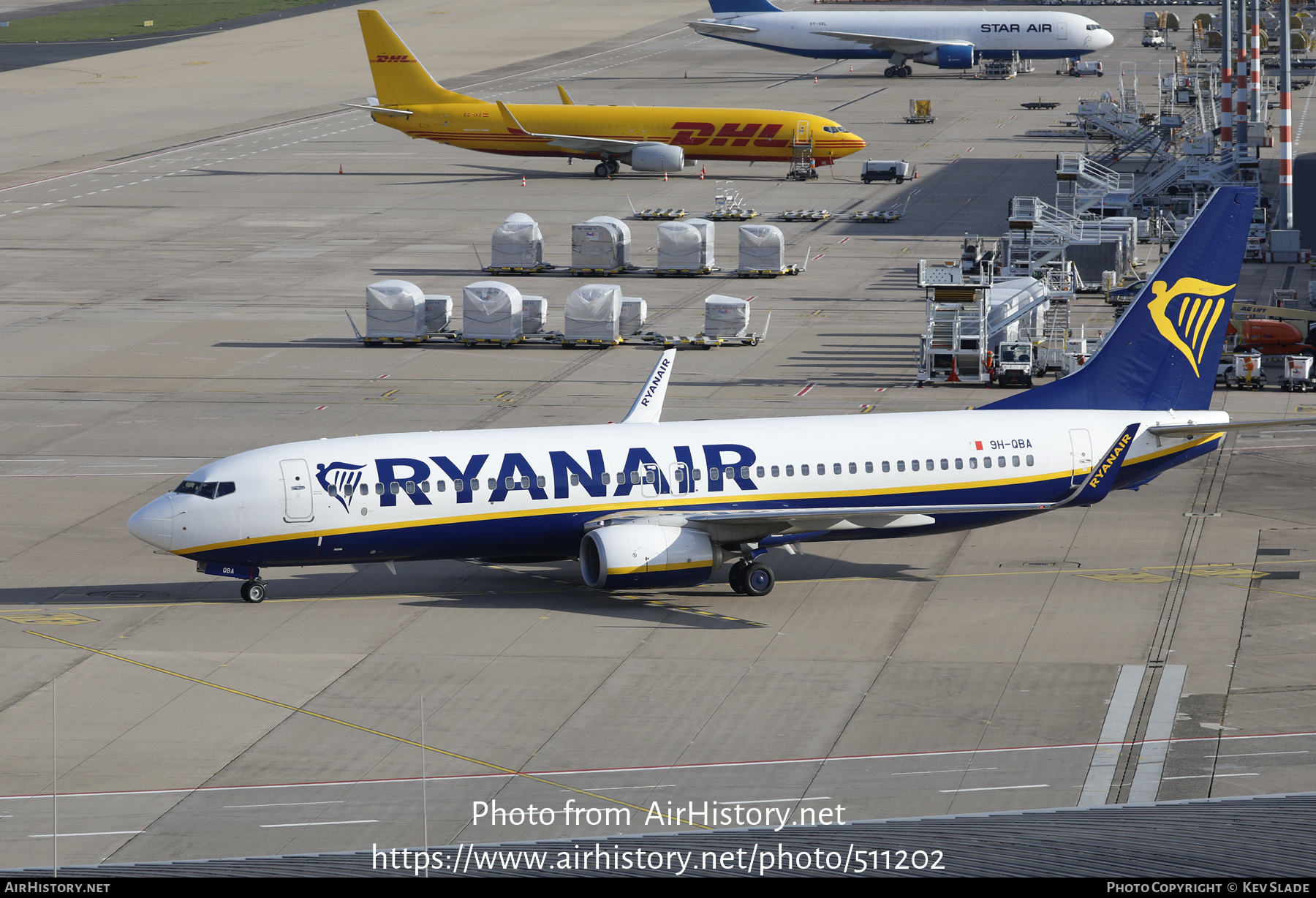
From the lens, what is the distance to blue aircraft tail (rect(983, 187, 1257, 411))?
141 feet

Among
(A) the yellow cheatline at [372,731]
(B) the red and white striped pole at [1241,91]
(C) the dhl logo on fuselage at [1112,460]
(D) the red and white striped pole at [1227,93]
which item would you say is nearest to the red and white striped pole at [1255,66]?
(B) the red and white striped pole at [1241,91]

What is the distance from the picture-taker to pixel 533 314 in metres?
70.3

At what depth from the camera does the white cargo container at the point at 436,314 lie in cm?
7044

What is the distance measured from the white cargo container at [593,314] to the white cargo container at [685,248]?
12.7m

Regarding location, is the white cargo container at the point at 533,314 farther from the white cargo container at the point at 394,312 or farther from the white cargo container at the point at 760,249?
the white cargo container at the point at 760,249

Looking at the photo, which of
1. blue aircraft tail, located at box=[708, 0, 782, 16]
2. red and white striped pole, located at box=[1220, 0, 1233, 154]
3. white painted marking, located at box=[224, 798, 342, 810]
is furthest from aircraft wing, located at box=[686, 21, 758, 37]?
white painted marking, located at box=[224, 798, 342, 810]

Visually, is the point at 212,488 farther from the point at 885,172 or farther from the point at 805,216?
the point at 885,172

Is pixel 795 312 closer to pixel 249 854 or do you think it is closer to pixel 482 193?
pixel 482 193

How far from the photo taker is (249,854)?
2712 cm

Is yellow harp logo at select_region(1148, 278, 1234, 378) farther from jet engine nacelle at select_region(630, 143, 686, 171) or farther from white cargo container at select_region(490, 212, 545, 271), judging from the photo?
jet engine nacelle at select_region(630, 143, 686, 171)

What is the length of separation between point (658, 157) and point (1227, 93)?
126 ft

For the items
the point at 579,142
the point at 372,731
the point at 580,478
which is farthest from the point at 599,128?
the point at 372,731
